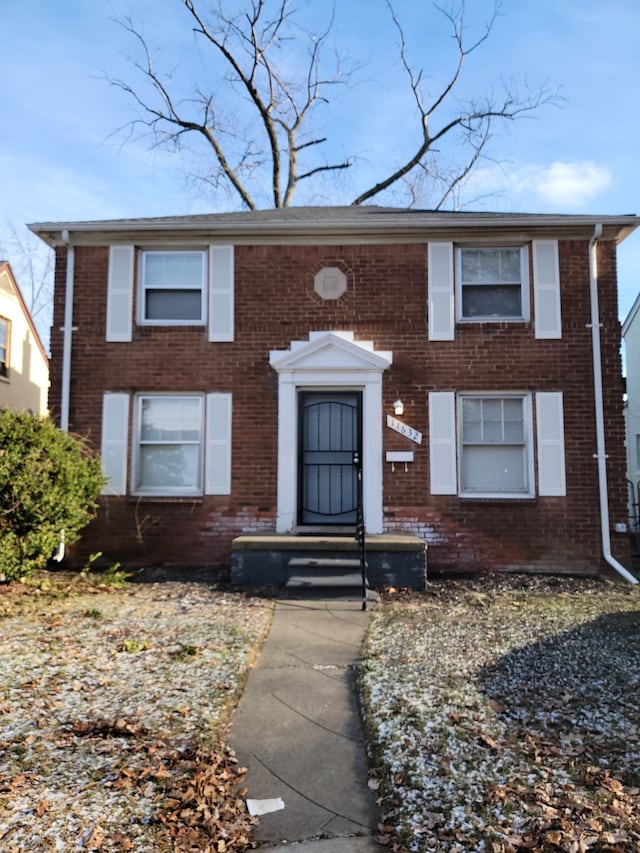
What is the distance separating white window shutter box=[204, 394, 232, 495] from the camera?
8422 mm

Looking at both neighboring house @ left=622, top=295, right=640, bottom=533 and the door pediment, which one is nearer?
the door pediment

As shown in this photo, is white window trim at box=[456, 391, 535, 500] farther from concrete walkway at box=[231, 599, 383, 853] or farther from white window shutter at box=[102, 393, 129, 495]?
white window shutter at box=[102, 393, 129, 495]

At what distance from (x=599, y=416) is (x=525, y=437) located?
998 millimetres

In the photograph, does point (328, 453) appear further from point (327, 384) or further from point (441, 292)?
point (441, 292)

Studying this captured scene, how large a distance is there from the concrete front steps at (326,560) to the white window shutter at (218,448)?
3.83ft

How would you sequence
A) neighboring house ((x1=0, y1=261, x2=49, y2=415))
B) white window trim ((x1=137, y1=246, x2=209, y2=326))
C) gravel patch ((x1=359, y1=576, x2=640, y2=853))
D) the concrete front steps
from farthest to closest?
neighboring house ((x1=0, y1=261, x2=49, y2=415)) → white window trim ((x1=137, y1=246, x2=209, y2=326)) → the concrete front steps → gravel patch ((x1=359, y1=576, x2=640, y2=853))

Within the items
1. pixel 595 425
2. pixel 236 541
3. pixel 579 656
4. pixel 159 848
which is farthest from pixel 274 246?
pixel 159 848

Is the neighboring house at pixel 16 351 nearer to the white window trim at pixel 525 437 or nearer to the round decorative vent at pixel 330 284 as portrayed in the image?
the round decorative vent at pixel 330 284

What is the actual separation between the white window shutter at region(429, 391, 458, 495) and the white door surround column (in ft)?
2.36

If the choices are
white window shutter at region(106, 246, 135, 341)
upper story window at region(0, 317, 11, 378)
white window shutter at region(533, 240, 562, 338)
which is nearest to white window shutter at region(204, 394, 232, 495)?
white window shutter at region(106, 246, 135, 341)

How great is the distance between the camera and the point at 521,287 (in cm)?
870

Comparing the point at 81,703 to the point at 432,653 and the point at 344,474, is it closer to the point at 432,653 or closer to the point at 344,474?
the point at 432,653

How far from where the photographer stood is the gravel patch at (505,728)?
2.52 m

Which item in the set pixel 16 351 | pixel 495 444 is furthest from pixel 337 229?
pixel 16 351
